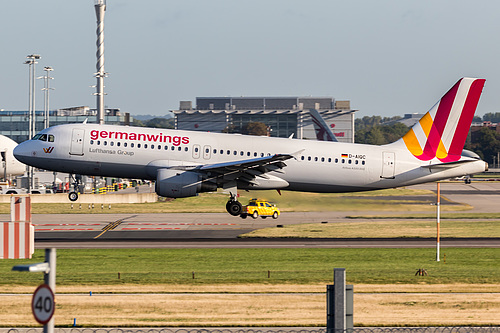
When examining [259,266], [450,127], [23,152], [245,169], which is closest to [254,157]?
[245,169]

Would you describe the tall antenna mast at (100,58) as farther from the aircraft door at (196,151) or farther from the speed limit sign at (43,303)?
the speed limit sign at (43,303)

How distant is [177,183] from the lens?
46188 mm

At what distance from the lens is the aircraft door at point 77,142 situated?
47.2 metres

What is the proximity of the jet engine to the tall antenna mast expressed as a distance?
6226 cm

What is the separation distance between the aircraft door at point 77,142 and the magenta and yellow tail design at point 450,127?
23407mm

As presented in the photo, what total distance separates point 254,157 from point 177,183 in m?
5.91

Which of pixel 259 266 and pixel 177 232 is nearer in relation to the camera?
pixel 259 266

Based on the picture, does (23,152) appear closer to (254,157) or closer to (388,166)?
(254,157)

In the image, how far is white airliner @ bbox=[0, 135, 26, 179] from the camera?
4284 inches

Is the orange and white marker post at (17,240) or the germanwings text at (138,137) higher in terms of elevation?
the germanwings text at (138,137)

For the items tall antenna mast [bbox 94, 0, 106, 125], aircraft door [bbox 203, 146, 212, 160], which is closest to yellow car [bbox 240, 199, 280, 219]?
aircraft door [bbox 203, 146, 212, 160]

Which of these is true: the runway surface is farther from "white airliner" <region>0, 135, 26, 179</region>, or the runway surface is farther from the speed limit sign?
"white airliner" <region>0, 135, 26, 179</region>

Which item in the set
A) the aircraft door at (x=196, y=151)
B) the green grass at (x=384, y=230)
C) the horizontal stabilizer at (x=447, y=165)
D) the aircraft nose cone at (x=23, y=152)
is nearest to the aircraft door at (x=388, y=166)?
the horizontal stabilizer at (x=447, y=165)

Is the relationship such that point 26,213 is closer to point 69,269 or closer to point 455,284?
point 69,269
